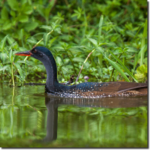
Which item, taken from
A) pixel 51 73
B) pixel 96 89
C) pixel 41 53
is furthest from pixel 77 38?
pixel 96 89

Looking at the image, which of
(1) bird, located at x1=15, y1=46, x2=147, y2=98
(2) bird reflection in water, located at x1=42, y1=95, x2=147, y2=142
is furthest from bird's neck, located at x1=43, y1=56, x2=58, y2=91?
(2) bird reflection in water, located at x1=42, y1=95, x2=147, y2=142

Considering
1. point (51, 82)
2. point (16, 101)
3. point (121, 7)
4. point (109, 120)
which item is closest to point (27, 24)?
point (121, 7)

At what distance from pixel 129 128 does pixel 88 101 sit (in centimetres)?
178

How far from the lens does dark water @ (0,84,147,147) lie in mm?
3254

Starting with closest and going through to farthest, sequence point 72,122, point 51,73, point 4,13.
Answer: point 72,122
point 51,73
point 4,13

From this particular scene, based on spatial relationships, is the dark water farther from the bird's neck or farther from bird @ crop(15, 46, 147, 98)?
the bird's neck

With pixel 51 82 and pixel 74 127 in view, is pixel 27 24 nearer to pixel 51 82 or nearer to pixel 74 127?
pixel 51 82

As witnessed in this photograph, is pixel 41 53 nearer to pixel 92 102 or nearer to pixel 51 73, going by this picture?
pixel 51 73

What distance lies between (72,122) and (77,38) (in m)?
5.38

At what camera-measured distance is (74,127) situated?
12.0 ft

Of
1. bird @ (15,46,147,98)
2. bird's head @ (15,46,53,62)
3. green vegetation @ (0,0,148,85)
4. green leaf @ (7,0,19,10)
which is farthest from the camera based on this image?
green leaf @ (7,0,19,10)

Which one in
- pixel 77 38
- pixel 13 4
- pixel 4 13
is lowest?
pixel 77 38

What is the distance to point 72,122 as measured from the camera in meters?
3.87

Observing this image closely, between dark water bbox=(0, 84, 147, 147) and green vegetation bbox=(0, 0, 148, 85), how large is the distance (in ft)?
4.44
